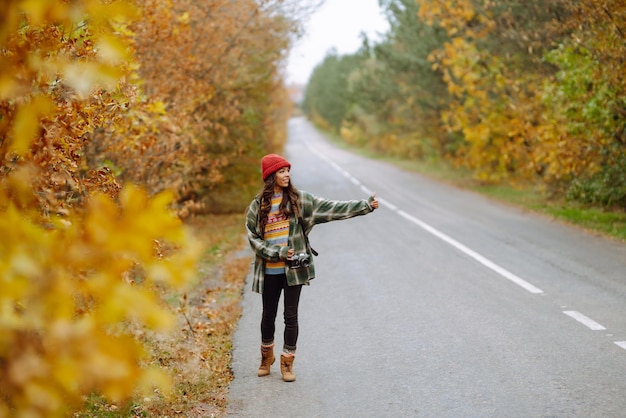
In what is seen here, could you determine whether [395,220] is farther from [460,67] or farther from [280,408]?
[280,408]

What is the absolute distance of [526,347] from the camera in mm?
6969

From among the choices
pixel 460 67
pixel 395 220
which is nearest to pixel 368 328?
pixel 395 220

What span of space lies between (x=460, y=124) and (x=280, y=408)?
67.2ft

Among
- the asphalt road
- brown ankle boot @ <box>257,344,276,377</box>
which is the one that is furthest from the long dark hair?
the asphalt road

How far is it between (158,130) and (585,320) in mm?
5956

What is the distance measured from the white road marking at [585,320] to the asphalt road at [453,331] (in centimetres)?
1

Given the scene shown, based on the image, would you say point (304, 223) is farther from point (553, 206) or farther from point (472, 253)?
point (553, 206)

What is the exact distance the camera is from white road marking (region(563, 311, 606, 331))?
7.53 m

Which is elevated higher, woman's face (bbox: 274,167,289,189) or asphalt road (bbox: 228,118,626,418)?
woman's face (bbox: 274,167,289,189)

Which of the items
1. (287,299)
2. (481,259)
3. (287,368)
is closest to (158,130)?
(287,299)

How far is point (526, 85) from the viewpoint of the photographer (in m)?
21.6

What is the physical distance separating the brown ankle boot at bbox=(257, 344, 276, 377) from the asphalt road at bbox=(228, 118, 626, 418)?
0.11 m

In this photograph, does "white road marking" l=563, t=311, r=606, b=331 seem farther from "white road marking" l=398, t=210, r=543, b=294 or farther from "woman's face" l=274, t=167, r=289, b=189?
"woman's face" l=274, t=167, r=289, b=189

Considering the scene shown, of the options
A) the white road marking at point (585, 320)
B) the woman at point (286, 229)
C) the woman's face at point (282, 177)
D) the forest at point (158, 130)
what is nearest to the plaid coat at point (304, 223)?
the woman at point (286, 229)
